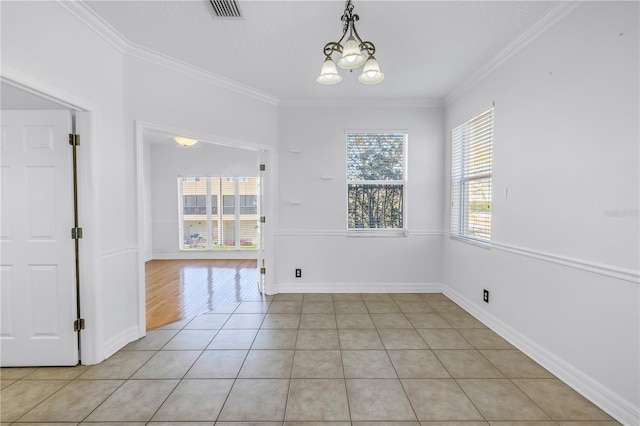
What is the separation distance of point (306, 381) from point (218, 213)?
18.5 ft

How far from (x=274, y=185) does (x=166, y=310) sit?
2.13 meters

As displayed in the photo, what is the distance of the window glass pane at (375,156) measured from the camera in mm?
4289

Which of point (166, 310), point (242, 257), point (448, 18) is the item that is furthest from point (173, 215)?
point (448, 18)

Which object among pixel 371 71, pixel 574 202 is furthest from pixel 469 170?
pixel 371 71

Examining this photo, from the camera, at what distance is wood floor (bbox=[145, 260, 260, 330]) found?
12.0ft

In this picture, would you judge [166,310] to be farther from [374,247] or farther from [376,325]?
[374,247]

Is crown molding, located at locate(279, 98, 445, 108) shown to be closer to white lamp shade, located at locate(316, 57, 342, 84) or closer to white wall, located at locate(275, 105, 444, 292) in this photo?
white wall, located at locate(275, 105, 444, 292)

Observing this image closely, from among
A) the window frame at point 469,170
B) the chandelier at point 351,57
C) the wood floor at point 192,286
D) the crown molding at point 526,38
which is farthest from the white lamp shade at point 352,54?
the wood floor at point 192,286

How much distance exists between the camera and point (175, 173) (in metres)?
6.89

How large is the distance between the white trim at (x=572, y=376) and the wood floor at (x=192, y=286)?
306 cm

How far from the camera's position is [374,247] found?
429 centimetres

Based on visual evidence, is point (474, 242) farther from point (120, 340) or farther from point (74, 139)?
point (74, 139)

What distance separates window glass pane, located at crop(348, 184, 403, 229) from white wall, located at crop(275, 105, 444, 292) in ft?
0.51

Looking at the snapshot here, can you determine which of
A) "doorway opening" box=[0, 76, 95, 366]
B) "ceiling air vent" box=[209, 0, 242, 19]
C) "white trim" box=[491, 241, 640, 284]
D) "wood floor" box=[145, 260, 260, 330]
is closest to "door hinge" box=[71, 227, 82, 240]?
"doorway opening" box=[0, 76, 95, 366]
